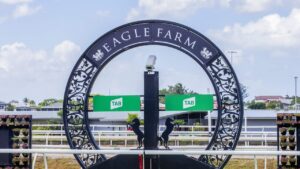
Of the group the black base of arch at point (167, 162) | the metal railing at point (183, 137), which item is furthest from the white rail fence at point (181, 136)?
the black base of arch at point (167, 162)

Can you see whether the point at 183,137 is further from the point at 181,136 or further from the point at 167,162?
the point at 167,162

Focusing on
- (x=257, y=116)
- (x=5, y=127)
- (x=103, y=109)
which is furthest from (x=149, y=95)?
(x=257, y=116)

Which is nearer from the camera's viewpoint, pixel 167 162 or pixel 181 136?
pixel 167 162

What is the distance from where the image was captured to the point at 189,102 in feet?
29.2

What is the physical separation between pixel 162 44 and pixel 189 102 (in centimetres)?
108

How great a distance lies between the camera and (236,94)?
9312mm

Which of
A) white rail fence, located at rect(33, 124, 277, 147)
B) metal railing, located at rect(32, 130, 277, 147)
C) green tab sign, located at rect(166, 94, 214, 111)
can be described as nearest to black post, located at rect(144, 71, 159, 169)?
green tab sign, located at rect(166, 94, 214, 111)

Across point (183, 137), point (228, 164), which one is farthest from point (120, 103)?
point (183, 137)

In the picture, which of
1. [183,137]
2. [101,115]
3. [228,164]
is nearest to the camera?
[228,164]

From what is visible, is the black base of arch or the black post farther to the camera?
the black post

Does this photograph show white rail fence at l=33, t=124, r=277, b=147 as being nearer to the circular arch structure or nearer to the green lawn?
the green lawn

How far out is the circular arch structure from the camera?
9.31 m

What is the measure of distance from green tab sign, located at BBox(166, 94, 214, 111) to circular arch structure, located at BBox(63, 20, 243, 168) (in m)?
0.36

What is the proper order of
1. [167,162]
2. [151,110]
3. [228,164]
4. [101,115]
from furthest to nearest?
[101,115] < [228,164] < [151,110] < [167,162]
